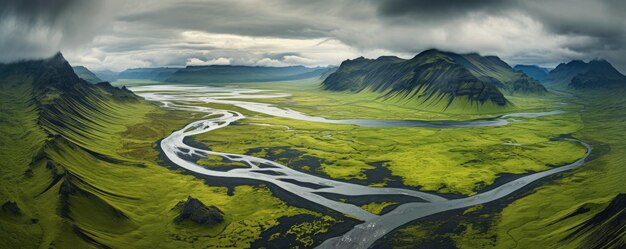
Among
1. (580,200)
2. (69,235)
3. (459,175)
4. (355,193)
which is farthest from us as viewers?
(459,175)

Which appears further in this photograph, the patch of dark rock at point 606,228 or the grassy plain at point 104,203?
the grassy plain at point 104,203

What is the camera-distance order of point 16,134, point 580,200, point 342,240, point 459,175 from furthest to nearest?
point 16,134
point 459,175
point 580,200
point 342,240

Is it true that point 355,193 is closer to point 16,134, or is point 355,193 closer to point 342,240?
point 342,240

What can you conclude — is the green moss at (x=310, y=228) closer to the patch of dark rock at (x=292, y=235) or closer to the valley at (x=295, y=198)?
the valley at (x=295, y=198)

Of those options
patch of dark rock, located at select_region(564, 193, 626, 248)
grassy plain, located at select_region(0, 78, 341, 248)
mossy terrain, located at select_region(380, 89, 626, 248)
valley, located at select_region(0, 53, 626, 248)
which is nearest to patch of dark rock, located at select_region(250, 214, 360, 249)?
valley, located at select_region(0, 53, 626, 248)

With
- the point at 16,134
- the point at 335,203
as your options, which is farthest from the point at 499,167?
the point at 16,134

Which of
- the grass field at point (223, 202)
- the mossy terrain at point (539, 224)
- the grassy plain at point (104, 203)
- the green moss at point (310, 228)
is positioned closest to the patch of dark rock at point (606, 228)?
the mossy terrain at point (539, 224)

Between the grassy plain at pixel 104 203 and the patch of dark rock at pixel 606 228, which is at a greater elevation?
the patch of dark rock at pixel 606 228

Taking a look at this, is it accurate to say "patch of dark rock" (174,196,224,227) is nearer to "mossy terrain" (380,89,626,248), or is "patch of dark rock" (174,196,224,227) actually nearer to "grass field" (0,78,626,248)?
"grass field" (0,78,626,248)
